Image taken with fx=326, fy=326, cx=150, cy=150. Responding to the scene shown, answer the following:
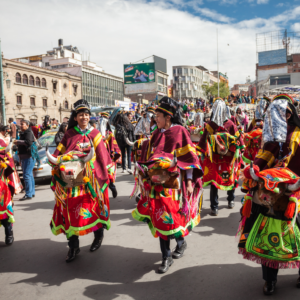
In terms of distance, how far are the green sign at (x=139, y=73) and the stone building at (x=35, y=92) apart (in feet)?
34.0

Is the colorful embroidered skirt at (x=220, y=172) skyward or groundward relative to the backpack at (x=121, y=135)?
groundward

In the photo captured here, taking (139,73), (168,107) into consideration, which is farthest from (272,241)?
(139,73)

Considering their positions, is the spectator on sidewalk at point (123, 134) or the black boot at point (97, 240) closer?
the black boot at point (97, 240)

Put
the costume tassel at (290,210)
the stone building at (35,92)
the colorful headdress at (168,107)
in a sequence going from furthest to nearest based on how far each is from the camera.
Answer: the stone building at (35,92) → the colorful headdress at (168,107) → the costume tassel at (290,210)

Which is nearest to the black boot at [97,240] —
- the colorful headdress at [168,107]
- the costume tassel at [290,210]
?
the colorful headdress at [168,107]

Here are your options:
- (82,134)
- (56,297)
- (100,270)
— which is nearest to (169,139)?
(82,134)

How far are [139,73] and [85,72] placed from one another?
12.9 m

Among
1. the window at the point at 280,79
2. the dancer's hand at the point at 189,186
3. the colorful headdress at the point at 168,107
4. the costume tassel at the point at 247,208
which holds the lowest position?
the costume tassel at the point at 247,208

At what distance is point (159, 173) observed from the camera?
145 inches

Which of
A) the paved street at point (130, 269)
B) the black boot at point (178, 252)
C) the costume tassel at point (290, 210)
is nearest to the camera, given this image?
the costume tassel at point (290, 210)

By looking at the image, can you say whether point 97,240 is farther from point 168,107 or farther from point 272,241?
point 272,241

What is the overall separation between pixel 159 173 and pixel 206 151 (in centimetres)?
271

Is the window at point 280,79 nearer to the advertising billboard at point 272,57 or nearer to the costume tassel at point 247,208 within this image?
the advertising billboard at point 272,57

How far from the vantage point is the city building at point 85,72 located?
64.2 m
